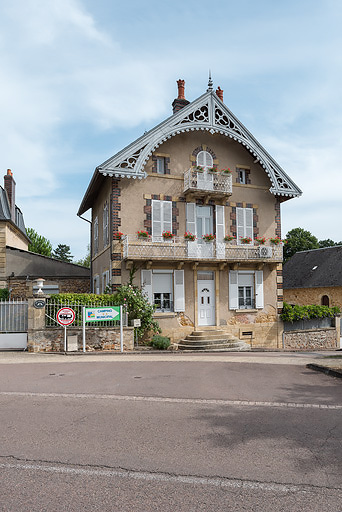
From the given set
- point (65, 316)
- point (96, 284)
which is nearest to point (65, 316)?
point (65, 316)

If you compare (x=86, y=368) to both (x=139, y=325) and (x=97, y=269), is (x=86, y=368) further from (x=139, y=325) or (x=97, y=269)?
(x=97, y=269)

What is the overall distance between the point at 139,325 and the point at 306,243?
3678 cm

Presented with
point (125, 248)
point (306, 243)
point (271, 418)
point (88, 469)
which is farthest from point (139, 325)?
point (306, 243)

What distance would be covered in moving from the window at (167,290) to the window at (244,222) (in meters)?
3.44

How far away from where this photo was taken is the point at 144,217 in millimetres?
18016

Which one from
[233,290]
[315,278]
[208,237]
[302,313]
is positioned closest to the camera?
[208,237]

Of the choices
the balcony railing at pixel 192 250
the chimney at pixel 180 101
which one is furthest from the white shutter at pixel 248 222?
the chimney at pixel 180 101

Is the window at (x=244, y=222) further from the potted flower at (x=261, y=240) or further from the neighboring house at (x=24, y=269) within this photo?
the neighboring house at (x=24, y=269)

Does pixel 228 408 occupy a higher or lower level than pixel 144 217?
lower

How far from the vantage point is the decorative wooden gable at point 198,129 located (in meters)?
17.5

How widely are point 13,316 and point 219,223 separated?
362 inches

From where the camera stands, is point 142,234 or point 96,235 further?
point 96,235

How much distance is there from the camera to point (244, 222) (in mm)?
19688

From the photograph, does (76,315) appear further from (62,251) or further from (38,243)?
(62,251)
